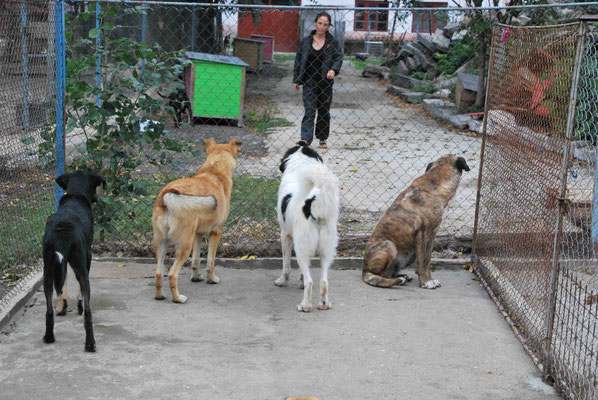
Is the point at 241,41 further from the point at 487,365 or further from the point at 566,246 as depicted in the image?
the point at 487,365

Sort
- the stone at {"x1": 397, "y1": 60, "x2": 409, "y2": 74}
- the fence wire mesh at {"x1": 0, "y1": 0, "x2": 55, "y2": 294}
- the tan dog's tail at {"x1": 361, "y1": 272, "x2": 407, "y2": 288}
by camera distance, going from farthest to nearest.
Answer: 1. the stone at {"x1": 397, "y1": 60, "x2": 409, "y2": 74}
2. the tan dog's tail at {"x1": 361, "y1": 272, "x2": 407, "y2": 288}
3. the fence wire mesh at {"x1": 0, "y1": 0, "x2": 55, "y2": 294}

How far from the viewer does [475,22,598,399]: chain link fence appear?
16.1 feet

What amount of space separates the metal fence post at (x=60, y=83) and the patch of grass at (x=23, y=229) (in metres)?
0.66

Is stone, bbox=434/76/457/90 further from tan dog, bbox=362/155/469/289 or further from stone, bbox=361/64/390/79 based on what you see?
tan dog, bbox=362/155/469/289

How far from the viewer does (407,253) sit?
6.95 meters

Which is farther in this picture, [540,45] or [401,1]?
[401,1]

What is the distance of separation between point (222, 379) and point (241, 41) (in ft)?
60.3

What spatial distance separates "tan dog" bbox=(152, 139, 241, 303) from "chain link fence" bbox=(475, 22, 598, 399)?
2214mm

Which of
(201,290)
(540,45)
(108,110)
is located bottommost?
(201,290)

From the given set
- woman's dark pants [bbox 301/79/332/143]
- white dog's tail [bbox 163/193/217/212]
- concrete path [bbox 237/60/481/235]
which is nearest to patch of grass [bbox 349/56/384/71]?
concrete path [bbox 237/60/481/235]

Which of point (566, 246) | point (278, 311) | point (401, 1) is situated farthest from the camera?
point (401, 1)

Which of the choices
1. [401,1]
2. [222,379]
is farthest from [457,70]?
[222,379]

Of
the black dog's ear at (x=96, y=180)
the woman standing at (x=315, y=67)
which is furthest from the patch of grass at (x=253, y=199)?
the black dog's ear at (x=96, y=180)

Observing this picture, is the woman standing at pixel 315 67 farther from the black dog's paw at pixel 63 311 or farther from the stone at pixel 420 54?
the stone at pixel 420 54
